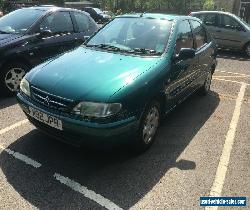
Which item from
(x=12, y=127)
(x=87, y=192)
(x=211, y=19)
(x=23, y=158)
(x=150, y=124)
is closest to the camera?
(x=87, y=192)

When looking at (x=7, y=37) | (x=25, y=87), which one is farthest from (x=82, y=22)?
→ (x=25, y=87)

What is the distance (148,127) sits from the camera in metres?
4.44

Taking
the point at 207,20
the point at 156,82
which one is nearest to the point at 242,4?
Answer: the point at 207,20

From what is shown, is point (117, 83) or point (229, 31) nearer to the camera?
point (117, 83)

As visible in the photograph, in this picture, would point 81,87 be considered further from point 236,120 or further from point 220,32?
point 220,32

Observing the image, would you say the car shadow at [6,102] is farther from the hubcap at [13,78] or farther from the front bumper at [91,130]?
the front bumper at [91,130]

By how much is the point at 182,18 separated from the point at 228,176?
2805 mm

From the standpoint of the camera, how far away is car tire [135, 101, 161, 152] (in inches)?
165

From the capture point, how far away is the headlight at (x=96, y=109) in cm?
367

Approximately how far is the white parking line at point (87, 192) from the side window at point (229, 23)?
1070cm

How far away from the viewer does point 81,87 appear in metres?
3.86

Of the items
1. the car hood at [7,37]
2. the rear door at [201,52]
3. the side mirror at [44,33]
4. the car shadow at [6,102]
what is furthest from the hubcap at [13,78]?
the rear door at [201,52]

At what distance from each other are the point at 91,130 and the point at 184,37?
102 inches

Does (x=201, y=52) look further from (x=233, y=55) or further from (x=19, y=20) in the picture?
(x=233, y=55)
